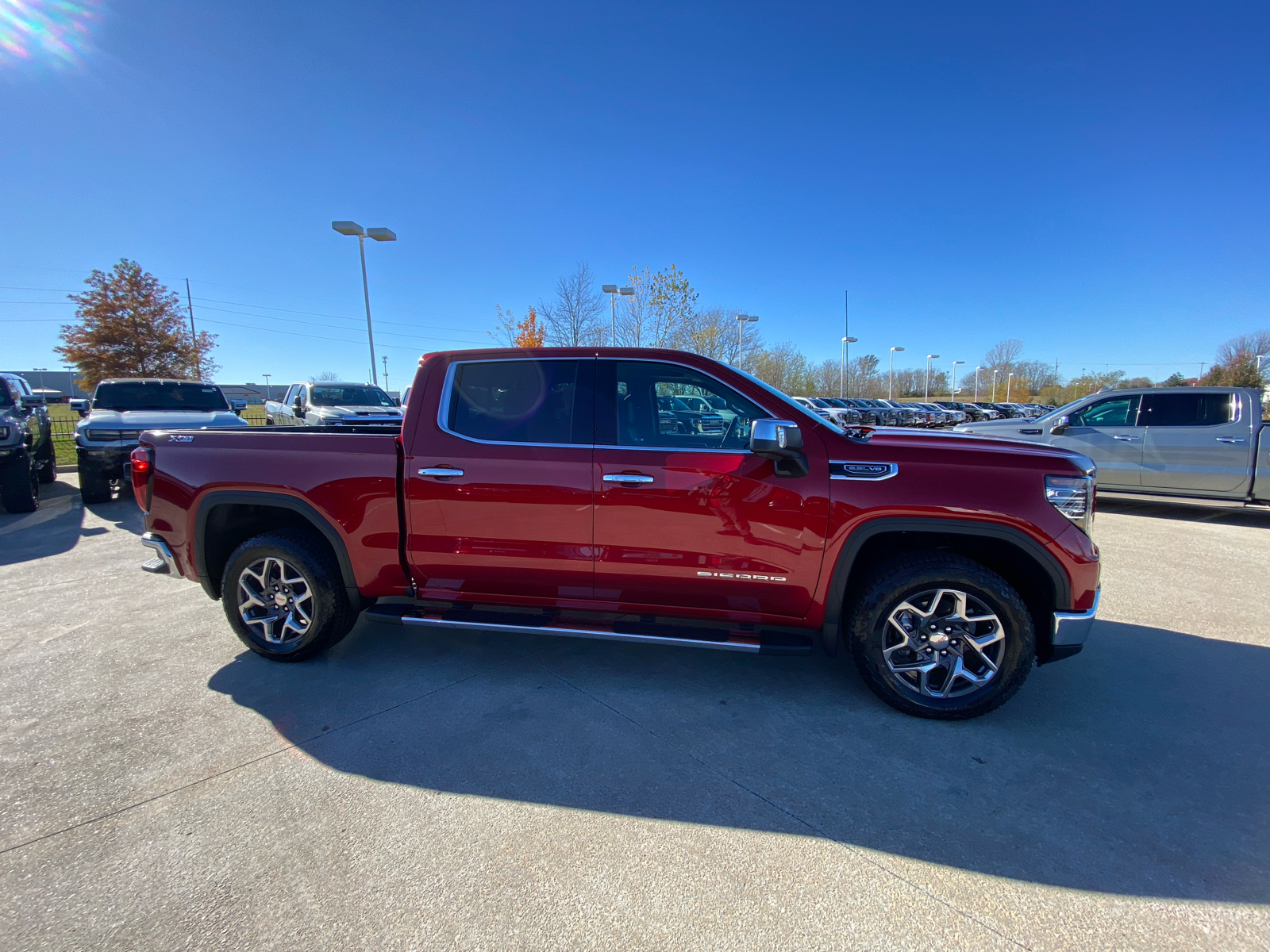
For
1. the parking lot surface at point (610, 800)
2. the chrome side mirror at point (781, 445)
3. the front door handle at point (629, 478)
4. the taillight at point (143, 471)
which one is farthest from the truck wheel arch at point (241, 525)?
the chrome side mirror at point (781, 445)

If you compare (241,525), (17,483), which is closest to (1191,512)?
(241,525)

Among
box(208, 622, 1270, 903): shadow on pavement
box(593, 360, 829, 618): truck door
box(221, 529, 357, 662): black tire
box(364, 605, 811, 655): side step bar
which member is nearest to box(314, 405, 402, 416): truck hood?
box(221, 529, 357, 662): black tire

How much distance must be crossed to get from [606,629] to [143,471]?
304 centimetres

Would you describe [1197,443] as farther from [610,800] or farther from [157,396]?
[157,396]

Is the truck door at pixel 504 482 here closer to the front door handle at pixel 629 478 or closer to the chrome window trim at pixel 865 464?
the front door handle at pixel 629 478

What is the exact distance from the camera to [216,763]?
266cm

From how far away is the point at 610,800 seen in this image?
2416 millimetres

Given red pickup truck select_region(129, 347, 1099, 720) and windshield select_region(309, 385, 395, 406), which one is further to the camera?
windshield select_region(309, 385, 395, 406)

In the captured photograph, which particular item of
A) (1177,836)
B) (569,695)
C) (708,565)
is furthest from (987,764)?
(569,695)

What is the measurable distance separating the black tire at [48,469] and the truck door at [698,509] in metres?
12.1

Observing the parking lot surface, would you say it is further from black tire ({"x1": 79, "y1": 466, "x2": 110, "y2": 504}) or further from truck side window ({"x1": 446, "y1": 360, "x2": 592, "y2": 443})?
black tire ({"x1": 79, "y1": 466, "x2": 110, "y2": 504})

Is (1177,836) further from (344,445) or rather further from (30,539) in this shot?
(30,539)

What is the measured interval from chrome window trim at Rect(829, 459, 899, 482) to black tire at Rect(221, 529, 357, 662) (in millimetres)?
2937

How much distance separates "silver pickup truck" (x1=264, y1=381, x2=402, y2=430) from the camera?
13000mm
